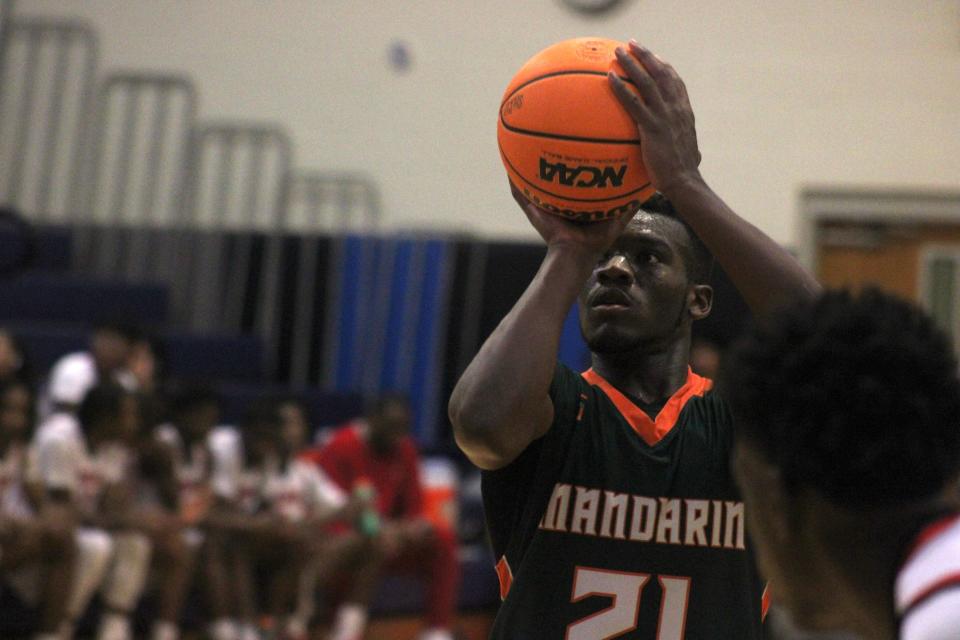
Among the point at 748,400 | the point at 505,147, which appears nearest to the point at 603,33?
the point at 505,147

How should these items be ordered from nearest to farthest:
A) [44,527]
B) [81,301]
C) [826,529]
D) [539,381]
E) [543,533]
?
[826,529]
[539,381]
[543,533]
[44,527]
[81,301]

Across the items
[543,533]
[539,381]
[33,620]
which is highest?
[539,381]

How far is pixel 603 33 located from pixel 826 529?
8198 millimetres

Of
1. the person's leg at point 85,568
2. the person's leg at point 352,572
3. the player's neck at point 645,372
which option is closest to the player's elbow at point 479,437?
the player's neck at point 645,372

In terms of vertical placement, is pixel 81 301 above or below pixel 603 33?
below

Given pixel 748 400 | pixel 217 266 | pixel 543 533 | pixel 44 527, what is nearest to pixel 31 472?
pixel 44 527

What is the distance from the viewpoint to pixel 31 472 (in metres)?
6.25

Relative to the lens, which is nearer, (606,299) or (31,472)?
(606,299)

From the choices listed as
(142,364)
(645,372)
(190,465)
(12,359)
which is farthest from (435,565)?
(645,372)

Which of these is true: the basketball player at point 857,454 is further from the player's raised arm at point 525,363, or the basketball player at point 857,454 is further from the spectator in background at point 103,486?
the spectator in background at point 103,486

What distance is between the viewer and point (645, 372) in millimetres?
2500

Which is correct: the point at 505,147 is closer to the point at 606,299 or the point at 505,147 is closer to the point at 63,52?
the point at 606,299

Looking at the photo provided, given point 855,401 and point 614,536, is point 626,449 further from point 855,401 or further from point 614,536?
point 855,401

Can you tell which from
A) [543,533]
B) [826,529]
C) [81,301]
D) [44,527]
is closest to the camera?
[826,529]
